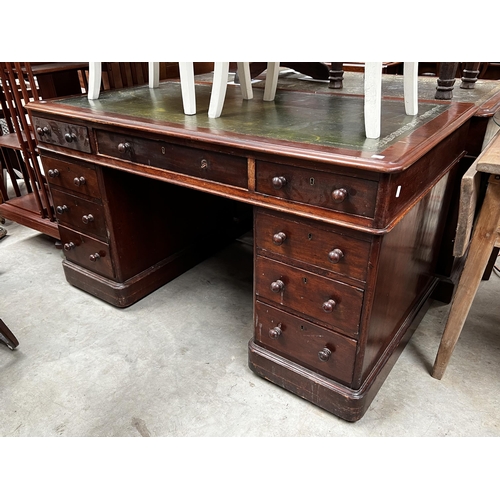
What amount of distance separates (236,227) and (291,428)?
4.72 feet

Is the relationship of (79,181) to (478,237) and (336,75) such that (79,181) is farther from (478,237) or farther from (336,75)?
(478,237)

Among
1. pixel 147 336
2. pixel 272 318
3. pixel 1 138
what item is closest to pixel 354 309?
pixel 272 318

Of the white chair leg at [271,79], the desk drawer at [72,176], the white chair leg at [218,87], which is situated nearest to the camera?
the white chair leg at [218,87]

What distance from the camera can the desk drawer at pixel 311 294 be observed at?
4.21 feet

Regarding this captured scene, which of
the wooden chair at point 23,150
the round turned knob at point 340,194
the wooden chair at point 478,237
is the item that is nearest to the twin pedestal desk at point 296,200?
the round turned knob at point 340,194

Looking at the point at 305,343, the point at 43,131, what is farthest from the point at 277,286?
Result: the point at 43,131

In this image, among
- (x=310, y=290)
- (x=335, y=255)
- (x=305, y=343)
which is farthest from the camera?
(x=305, y=343)

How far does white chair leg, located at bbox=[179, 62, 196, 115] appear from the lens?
58.4 inches

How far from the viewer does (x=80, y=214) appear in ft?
6.48

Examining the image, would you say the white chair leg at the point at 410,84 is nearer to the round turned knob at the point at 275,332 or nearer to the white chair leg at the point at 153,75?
the round turned knob at the point at 275,332

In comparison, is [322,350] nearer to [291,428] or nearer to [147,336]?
[291,428]

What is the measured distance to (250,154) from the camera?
1237 mm

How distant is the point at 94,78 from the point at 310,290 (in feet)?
4.30

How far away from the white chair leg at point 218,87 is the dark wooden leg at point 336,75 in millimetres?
715
